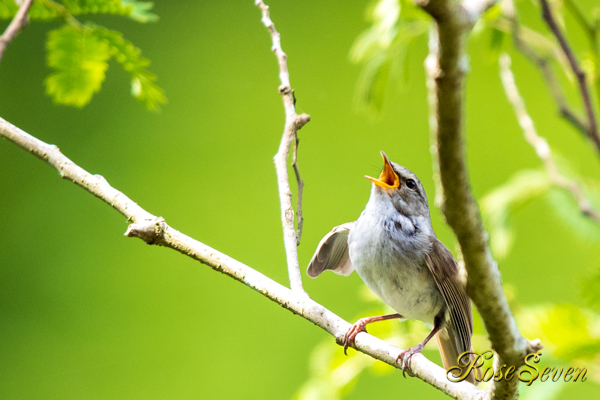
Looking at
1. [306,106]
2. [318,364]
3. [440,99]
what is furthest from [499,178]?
[440,99]

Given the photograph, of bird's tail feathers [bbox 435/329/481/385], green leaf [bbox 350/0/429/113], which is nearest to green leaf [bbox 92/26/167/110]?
green leaf [bbox 350/0/429/113]

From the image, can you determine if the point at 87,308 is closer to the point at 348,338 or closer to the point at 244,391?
the point at 244,391

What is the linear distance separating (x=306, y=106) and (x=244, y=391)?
8.24 ft

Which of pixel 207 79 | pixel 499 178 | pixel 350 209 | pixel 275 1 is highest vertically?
pixel 275 1

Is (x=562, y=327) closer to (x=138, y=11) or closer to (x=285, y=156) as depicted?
(x=285, y=156)

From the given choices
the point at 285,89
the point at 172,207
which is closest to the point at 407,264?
the point at 285,89

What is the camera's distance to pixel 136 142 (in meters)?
5.08

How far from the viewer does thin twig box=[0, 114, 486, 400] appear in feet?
3.66

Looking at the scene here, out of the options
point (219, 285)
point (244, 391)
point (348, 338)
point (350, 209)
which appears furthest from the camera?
point (219, 285)

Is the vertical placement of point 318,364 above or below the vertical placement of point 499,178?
below

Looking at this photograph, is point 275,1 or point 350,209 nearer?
point 350,209

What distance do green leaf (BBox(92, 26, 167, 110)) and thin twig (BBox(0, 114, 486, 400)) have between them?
31cm

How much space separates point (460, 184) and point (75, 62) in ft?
3.93

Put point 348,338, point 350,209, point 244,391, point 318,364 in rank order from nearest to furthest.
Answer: point 348,338 → point 318,364 → point 350,209 → point 244,391
